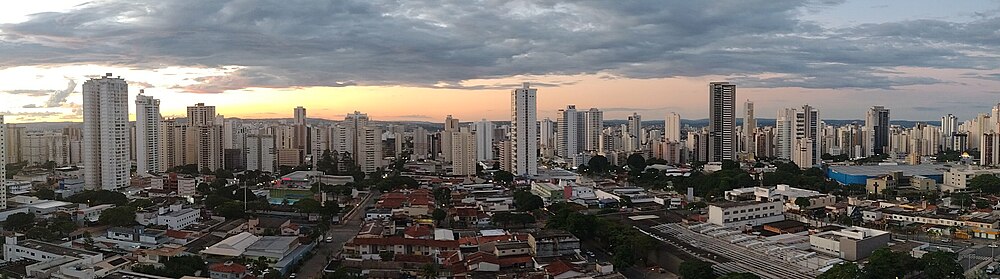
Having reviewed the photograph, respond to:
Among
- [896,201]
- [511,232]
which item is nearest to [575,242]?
[511,232]

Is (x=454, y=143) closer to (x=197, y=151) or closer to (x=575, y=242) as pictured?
(x=197, y=151)

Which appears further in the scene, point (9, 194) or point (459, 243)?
point (9, 194)

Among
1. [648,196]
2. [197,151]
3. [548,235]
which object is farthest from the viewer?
[197,151]

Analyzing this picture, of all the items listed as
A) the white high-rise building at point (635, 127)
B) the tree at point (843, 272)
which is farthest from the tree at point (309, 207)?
the white high-rise building at point (635, 127)

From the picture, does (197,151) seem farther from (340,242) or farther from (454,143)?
(340,242)

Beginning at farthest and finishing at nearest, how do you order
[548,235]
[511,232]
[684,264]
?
1. [511,232]
2. [548,235]
3. [684,264]

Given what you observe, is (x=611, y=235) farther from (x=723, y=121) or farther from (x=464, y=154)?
(x=723, y=121)
